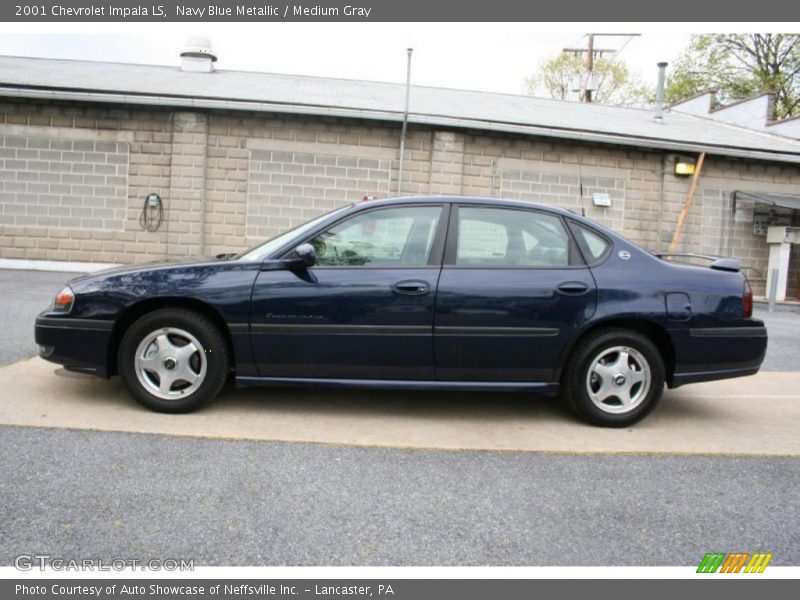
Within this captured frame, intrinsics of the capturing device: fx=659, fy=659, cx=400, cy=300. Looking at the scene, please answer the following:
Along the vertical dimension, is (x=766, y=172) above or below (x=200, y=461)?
above

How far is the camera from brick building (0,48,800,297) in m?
12.4

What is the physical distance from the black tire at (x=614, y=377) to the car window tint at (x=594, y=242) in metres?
0.52

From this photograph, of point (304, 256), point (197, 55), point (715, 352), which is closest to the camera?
point (304, 256)

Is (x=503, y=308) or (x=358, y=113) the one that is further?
(x=358, y=113)

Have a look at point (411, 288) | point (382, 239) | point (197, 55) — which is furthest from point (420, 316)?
point (197, 55)

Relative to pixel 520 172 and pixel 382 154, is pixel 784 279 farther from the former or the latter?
pixel 382 154

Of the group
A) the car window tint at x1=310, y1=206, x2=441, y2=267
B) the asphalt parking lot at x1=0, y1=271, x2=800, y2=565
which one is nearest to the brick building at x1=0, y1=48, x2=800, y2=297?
the asphalt parking lot at x1=0, y1=271, x2=800, y2=565

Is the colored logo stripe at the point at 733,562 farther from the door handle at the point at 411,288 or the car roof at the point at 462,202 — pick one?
the car roof at the point at 462,202

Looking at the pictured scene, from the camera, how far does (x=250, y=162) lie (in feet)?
41.6

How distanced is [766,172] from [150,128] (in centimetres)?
1303

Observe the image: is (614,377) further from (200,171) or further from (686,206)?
(686,206)

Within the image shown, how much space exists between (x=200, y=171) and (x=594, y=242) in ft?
32.1

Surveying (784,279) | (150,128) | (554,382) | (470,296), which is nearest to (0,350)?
(470,296)

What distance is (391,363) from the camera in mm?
4211
